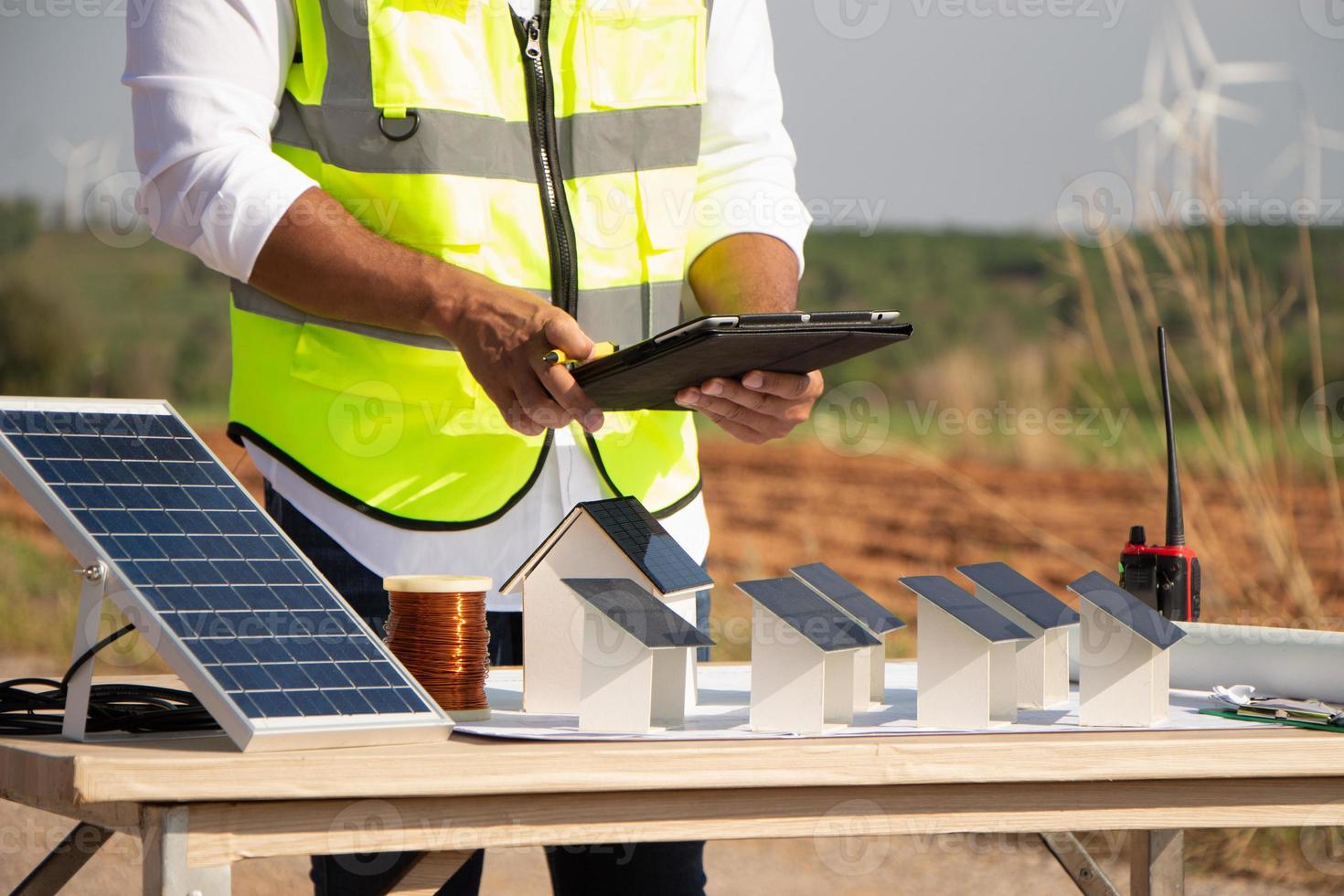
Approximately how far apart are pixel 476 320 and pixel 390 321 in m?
0.14

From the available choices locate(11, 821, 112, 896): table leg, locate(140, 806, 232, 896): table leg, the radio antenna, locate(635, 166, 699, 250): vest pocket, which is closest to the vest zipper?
locate(635, 166, 699, 250): vest pocket

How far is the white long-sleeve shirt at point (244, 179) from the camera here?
1.58 m

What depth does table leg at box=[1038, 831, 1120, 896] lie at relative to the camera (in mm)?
1551

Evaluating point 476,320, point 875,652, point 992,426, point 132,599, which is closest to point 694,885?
point 875,652

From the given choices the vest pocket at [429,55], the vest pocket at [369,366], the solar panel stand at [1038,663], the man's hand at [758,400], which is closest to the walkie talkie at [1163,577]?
the solar panel stand at [1038,663]

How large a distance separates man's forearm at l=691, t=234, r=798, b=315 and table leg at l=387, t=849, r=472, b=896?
888 millimetres

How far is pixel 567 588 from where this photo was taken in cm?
136

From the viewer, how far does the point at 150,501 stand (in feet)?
4.09

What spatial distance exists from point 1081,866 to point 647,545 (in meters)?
0.58

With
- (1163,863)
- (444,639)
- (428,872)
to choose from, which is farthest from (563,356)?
(1163,863)

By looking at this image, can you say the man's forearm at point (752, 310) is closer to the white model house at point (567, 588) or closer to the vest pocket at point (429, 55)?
the white model house at point (567, 588)

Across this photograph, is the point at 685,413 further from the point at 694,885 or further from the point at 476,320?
the point at 694,885

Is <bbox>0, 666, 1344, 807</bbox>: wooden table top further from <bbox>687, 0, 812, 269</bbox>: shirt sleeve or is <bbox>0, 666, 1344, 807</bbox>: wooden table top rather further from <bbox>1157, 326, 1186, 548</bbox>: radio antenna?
<bbox>687, 0, 812, 269</bbox>: shirt sleeve

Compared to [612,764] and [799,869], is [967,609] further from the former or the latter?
[799,869]
